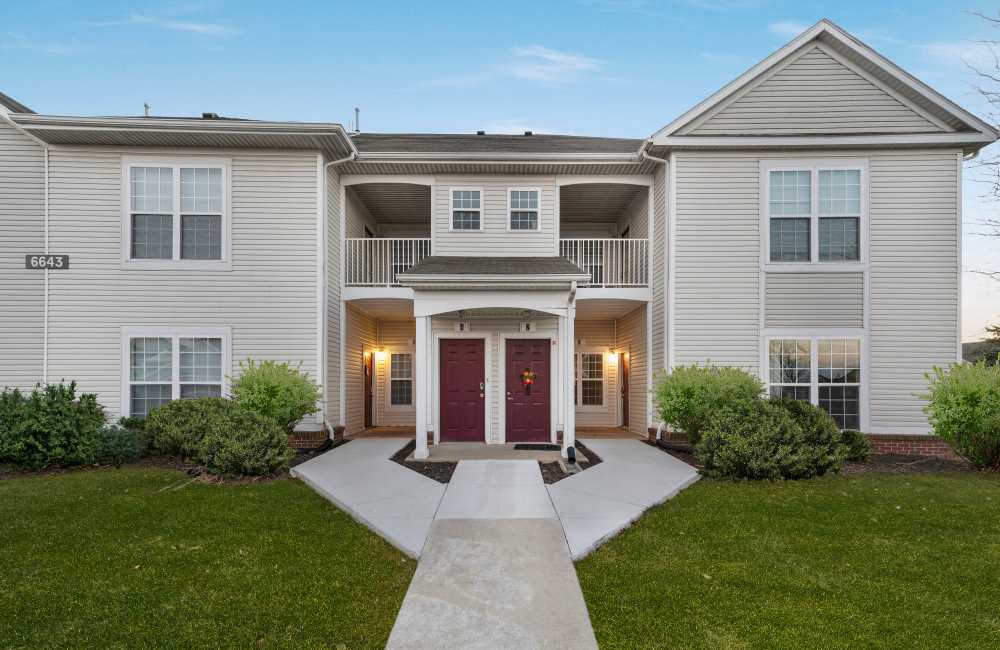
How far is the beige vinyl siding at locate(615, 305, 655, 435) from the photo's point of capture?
12.5 m

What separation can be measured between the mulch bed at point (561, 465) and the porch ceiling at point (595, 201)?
615 cm

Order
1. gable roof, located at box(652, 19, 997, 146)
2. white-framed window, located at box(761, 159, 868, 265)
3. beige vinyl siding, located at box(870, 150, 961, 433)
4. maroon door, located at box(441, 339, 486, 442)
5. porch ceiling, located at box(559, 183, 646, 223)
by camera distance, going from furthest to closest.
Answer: porch ceiling, located at box(559, 183, 646, 223)
maroon door, located at box(441, 339, 486, 442)
white-framed window, located at box(761, 159, 868, 265)
beige vinyl siding, located at box(870, 150, 961, 433)
gable roof, located at box(652, 19, 997, 146)

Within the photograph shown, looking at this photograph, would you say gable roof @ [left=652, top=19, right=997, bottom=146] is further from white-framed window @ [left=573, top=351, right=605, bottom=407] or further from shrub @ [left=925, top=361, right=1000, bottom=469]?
white-framed window @ [left=573, top=351, right=605, bottom=407]

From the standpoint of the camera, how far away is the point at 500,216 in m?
12.2

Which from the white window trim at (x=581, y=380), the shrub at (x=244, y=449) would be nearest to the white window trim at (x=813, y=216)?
the white window trim at (x=581, y=380)

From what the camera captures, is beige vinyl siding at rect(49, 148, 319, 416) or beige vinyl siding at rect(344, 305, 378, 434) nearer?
beige vinyl siding at rect(49, 148, 319, 416)

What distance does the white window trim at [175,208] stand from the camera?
1073 cm

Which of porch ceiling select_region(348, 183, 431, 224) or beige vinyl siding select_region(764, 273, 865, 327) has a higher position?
porch ceiling select_region(348, 183, 431, 224)

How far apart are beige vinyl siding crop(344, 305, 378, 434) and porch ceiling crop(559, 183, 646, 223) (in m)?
5.87

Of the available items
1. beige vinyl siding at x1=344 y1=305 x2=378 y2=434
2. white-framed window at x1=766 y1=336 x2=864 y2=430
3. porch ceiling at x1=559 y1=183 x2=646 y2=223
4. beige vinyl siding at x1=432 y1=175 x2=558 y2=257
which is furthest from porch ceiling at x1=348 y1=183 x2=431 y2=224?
white-framed window at x1=766 y1=336 x2=864 y2=430

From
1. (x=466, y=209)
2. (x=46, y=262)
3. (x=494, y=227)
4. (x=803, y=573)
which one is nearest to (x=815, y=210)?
(x=494, y=227)

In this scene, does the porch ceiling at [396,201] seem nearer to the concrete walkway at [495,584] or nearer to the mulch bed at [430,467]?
the mulch bed at [430,467]

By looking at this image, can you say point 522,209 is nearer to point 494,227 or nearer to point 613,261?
point 494,227

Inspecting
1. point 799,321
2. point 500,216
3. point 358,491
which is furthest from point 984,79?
point 358,491
